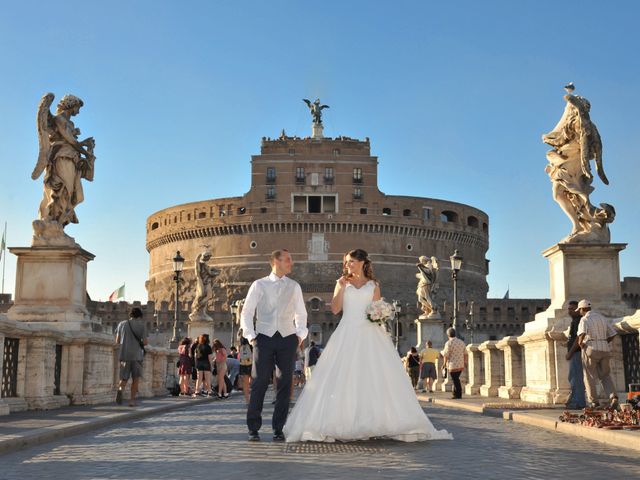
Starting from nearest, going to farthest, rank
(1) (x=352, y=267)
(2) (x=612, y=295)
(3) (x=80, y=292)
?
1. (1) (x=352, y=267)
2. (2) (x=612, y=295)
3. (3) (x=80, y=292)

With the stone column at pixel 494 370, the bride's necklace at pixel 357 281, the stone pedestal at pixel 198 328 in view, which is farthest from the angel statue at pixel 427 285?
the bride's necklace at pixel 357 281

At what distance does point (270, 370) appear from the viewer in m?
7.00

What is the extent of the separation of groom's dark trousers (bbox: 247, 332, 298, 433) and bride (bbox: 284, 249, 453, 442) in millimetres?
175

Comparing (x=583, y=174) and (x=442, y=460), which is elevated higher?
(x=583, y=174)

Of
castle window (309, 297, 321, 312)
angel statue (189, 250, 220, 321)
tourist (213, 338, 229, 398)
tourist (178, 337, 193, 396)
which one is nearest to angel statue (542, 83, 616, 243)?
tourist (213, 338, 229, 398)

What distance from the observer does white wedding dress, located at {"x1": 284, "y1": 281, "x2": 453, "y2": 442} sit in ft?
21.8

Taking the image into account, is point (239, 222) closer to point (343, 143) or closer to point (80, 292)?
point (343, 143)

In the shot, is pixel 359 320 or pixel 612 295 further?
pixel 612 295

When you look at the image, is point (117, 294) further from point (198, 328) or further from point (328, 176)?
point (198, 328)

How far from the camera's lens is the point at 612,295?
10.6 metres

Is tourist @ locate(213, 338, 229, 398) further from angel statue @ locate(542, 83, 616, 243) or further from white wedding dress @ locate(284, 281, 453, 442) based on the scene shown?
white wedding dress @ locate(284, 281, 453, 442)

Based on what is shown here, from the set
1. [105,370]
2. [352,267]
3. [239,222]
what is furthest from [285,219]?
[352,267]

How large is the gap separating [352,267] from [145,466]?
8.43ft

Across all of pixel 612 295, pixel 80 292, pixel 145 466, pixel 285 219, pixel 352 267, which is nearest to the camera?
pixel 145 466
